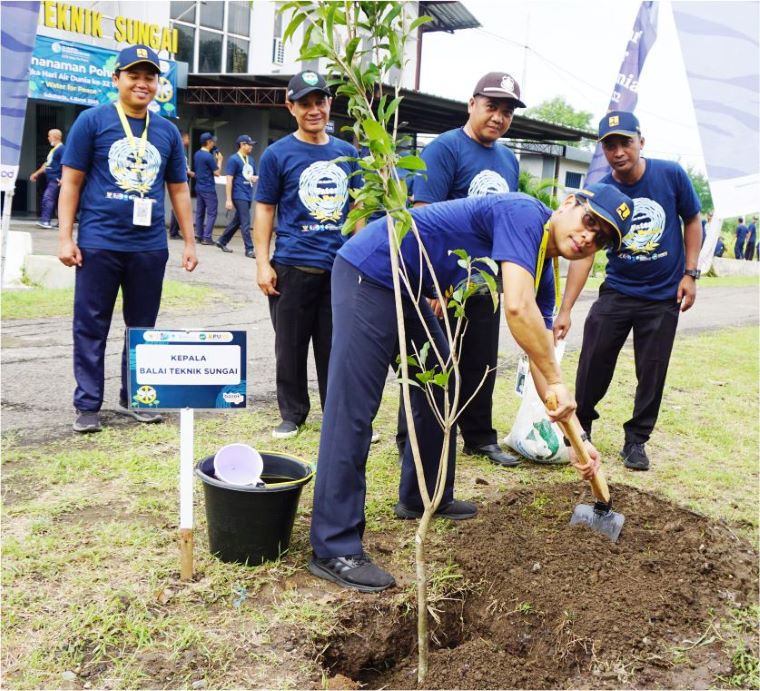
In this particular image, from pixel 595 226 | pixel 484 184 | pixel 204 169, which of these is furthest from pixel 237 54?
pixel 595 226

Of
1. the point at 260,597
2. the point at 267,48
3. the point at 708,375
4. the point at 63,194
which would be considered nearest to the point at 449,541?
the point at 260,597

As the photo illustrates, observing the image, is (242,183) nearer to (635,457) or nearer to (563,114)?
(635,457)

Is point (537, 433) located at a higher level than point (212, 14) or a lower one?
lower

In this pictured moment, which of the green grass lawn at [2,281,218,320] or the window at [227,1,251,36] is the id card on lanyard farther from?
the window at [227,1,251,36]

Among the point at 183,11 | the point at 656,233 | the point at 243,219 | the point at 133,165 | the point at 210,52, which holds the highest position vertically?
the point at 183,11

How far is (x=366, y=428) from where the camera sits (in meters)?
3.08

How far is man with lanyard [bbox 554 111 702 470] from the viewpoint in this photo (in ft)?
14.6

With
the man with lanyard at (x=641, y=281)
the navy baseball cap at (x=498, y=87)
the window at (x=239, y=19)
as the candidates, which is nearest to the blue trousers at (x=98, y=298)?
the navy baseball cap at (x=498, y=87)

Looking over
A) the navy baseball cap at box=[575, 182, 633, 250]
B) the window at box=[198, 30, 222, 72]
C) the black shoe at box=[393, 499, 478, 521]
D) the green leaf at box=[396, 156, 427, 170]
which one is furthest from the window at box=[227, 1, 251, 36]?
the green leaf at box=[396, 156, 427, 170]

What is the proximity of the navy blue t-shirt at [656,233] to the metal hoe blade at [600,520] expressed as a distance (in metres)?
1.59

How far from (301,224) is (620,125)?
Result: 1863 mm

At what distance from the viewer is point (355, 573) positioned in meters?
3.01

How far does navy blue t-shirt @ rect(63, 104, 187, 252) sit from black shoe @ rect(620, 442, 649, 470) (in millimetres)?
3108

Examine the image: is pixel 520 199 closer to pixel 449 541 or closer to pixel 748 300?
pixel 449 541
